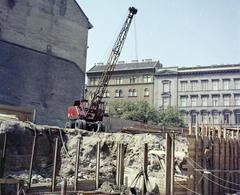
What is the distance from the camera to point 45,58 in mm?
36156

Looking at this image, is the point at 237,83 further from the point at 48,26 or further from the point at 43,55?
the point at 43,55

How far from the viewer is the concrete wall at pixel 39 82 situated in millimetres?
32438

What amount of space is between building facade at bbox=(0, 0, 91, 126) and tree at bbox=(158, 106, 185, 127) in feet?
47.9

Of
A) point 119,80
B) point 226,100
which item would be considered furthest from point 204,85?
point 119,80

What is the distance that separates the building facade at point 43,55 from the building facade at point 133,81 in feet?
53.2

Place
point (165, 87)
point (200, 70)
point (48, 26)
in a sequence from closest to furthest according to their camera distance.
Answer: point (48, 26) → point (200, 70) → point (165, 87)

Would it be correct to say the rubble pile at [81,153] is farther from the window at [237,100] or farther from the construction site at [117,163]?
the window at [237,100]

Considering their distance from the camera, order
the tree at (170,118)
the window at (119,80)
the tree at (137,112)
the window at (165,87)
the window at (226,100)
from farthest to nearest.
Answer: the window at (119,80) → the window at (165,87) → the window at (226,100) → the tree at (170,118) → the tree at (137,112)

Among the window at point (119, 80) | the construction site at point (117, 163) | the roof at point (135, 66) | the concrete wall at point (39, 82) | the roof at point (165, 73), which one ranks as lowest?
the construction site at point (117, 163)

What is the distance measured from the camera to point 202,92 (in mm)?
51469

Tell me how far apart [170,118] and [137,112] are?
5.41 metres

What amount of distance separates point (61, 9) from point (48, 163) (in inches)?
936

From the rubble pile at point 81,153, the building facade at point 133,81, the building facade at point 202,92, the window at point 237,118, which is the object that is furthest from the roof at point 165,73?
the rubble pile at point 81,153

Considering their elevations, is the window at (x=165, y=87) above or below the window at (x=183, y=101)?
above
